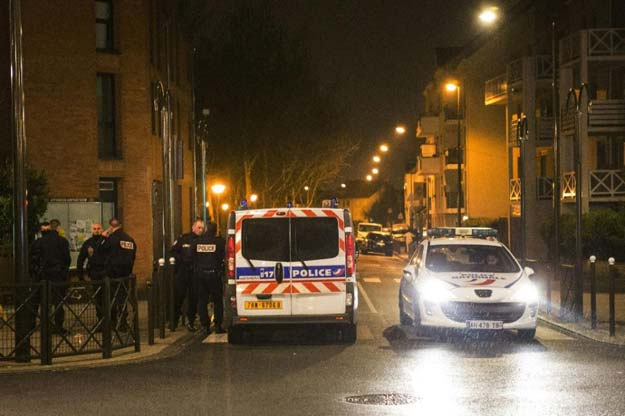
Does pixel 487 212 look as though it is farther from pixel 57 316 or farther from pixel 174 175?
pixel 57 316

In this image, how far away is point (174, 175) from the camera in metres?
24.0

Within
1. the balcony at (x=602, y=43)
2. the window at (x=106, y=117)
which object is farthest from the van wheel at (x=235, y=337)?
the balcony at (x=602, y=43)

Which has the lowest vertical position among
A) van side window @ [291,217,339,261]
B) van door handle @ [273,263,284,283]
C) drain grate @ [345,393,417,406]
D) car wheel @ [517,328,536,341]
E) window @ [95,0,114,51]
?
car wheel @ [517,328,536,341]

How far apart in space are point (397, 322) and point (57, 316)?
7595 millimetres

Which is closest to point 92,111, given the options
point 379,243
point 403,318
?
point 403,318

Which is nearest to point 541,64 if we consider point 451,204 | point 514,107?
point 514,107

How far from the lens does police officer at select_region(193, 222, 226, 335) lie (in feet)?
58.6

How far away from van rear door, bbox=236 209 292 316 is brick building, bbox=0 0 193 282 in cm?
1413

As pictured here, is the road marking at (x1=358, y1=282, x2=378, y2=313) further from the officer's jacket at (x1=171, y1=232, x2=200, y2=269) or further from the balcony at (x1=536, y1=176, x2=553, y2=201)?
the balcony at (x1=536, y1=176, x2=553, y2=201)

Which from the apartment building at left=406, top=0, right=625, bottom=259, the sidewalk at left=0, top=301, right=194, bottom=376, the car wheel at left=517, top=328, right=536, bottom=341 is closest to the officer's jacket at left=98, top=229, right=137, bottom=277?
the sidewalk at left=0, top=301, right=194, bottom=376

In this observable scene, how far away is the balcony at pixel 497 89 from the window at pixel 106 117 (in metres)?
25.9

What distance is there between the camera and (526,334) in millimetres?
16641

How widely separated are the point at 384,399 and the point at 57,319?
535 centimetres

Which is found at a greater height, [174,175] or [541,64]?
[541,64]
